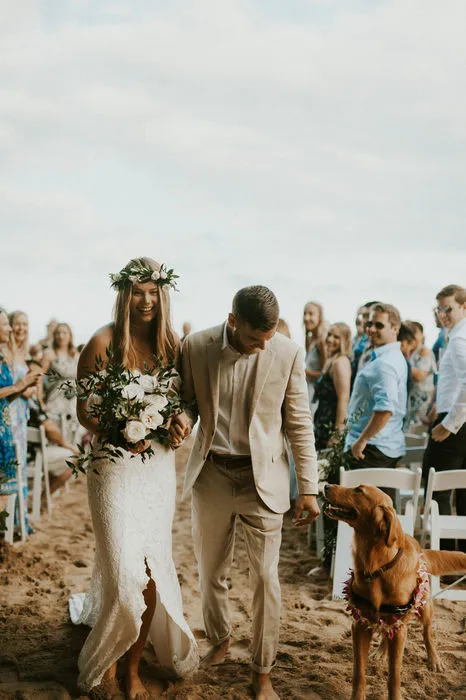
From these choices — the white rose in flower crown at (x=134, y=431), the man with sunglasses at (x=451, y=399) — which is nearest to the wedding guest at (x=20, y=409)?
the white rose in flower crown at (x=134, y=431)

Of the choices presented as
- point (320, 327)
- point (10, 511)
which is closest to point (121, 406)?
point (10, 511)

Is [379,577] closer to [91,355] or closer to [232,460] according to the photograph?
[232,460]

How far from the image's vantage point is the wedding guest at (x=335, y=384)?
628 cm

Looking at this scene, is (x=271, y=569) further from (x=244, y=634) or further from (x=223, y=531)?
(x=244, y=634)

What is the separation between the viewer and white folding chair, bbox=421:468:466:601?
14.6 feet

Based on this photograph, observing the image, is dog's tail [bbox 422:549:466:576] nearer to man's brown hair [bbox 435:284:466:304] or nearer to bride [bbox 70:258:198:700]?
bride [bbox 70:258:198:700]

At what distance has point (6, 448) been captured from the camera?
5758 mm

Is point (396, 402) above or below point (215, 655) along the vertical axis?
above

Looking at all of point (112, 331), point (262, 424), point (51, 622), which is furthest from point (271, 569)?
point (51, 622)

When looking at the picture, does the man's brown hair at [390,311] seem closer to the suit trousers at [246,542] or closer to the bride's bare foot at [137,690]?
the suit trousers at [246,542]

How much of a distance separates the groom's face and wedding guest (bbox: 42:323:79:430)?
5580 millimetres

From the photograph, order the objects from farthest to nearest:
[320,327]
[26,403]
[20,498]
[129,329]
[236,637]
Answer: [320,327] → [26,403] → [20,498] → [236,637] → [129,329]

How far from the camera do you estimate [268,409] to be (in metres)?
3.43

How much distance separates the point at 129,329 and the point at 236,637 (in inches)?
80.2
